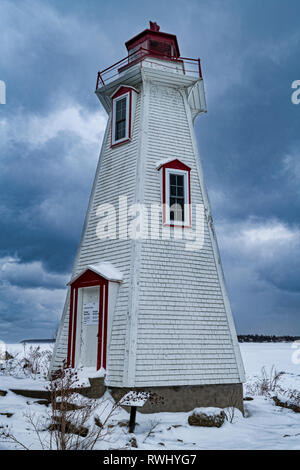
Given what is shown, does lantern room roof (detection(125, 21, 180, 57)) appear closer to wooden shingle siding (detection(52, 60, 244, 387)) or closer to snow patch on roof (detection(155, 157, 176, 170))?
wooden shingle siding (detection(52, 60, 244, 387))

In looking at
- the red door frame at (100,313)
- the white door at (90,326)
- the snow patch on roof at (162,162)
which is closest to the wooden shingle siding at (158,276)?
the snow patch on roof at (162,162)

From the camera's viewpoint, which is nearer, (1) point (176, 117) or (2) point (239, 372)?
(2) point (239, 372)

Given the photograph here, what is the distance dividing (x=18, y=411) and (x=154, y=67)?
11.5m

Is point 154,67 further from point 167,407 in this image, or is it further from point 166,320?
point 167,407

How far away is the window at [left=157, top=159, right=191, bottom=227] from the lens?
12211mm

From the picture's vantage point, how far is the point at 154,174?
1241 centimetres

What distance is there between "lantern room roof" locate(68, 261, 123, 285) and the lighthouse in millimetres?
29

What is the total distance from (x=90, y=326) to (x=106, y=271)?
5.78 ft

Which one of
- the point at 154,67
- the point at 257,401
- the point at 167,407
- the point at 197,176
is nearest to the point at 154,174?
the point at 197,176

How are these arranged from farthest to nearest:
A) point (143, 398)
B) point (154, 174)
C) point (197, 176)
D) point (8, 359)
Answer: point (8, 359), point (197, 176), point (154, 174), point (143, 398)

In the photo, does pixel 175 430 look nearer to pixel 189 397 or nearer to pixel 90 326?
pixel 189 397

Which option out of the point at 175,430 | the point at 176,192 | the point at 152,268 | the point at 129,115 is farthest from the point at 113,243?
the point at 175,430

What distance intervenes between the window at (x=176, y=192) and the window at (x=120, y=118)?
2110 millimetres

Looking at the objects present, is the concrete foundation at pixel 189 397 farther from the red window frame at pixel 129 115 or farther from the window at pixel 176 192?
the red window frame at pixel 129 115
